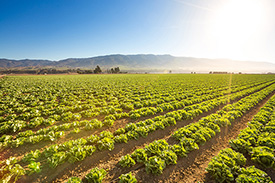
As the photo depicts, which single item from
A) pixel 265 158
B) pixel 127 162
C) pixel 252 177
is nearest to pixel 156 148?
pixel 127 162

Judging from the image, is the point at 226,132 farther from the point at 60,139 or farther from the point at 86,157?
the point at 60,139

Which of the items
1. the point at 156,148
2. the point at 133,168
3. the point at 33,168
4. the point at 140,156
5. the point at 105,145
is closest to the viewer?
the point at 33,168

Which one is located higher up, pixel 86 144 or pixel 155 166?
pixel 155 166

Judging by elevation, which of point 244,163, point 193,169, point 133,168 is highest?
point 244,163

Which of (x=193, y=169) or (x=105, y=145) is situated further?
(x=105, y=145)

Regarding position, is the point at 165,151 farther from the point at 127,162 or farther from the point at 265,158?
the point at 265,158

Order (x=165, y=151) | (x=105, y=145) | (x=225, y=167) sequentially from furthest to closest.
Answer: (x=105, y=145) → (x=165, y=151) → (x=225, y=167)

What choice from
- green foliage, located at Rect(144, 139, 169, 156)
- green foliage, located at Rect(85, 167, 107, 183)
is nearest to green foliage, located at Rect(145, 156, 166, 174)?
green foliage, located at Rect(144, 139, 169, 156)

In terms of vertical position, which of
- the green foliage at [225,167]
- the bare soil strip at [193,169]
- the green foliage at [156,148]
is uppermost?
the green foliage at [156,148]

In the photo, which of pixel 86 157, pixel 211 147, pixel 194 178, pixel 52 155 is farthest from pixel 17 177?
pixel 211 147

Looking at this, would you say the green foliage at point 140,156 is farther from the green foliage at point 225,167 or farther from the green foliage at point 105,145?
the green foliage at point 225,167

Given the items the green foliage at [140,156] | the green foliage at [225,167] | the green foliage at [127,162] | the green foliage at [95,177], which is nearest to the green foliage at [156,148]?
the green foliage at [140,156]

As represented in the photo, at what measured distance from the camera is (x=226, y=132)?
9.09 metres

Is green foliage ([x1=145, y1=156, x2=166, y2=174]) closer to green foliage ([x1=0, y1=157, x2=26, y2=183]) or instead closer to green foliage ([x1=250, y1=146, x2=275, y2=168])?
green foliage ([x1=250, y1=146, x2=275, y2=168])
